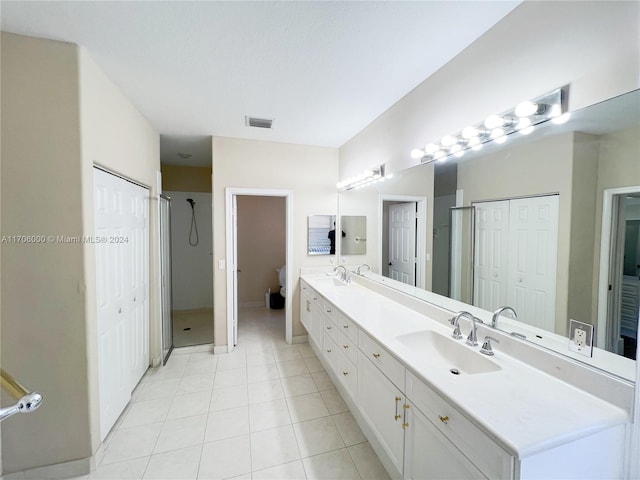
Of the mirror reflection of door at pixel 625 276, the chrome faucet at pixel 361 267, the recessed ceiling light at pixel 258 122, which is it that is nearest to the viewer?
the mirror reflection of door at pixel 625 276

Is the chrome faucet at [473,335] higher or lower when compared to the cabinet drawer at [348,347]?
higher

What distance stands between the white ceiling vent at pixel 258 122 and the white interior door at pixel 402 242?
1.51 m

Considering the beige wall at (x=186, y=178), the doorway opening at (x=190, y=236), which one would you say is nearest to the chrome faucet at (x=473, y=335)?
the doorway opening at (x=190, y=236)

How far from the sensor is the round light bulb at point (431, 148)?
1.89 meters

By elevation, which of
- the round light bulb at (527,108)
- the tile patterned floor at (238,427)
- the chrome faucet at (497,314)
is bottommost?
the tile patterned floor at (238,427)

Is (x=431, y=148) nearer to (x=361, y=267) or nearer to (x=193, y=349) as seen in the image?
(x=361, y=267)

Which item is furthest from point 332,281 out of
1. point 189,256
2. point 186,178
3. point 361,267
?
point 186,178

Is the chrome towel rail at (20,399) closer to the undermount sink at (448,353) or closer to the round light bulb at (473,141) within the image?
the undermount sink at (448,353)

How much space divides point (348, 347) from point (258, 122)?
2.32 m

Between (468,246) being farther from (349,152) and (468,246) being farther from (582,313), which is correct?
(349,152)

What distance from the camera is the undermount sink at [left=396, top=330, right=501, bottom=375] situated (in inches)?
54.6

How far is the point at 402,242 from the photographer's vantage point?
98.6 inches

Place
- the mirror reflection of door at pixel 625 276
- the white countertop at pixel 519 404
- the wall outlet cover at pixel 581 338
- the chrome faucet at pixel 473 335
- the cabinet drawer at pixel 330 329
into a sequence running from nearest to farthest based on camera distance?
the white countertop at pixel 519 404
the mirror reflection of door at pixel 625 276
the wall outlet cover at pixel 581 338
the chrome faucet at pixel 473 335
the cabinet drawer at pixel 330 329

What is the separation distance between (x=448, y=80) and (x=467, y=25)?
0.35 metres
